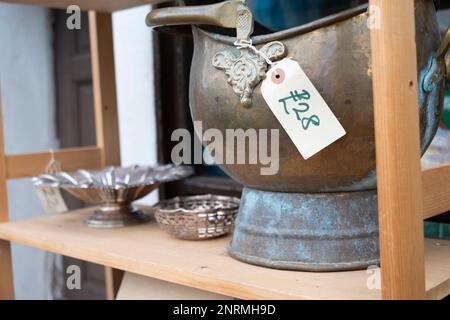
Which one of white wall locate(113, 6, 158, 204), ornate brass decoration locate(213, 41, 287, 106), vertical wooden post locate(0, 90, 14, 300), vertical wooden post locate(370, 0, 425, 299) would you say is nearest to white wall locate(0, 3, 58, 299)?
white wall locate(113, 6, 158, 204)

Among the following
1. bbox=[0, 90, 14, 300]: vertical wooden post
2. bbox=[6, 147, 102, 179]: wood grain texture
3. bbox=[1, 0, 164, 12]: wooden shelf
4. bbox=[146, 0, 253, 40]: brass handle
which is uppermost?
bbox=[1, 0, 164, 12]: wooden shelf

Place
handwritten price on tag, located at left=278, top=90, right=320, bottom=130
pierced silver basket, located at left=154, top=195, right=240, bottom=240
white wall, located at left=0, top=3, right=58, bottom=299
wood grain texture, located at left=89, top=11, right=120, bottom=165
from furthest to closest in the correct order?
white wall, located at left=0, top=3, right=58, bottom=299 < wood grain texture, located at left=89, top=11, right=120, bottom=165 < pierced silver basket, located at left=154, top=195, right=240, bottom=240 < handwritten price on tag, located at left=278, top=90, right=320, bottom=130

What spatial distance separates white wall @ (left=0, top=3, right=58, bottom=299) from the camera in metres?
2.09

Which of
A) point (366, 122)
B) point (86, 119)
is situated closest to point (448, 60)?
point (366, 122)

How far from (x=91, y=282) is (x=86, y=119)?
0.57 m

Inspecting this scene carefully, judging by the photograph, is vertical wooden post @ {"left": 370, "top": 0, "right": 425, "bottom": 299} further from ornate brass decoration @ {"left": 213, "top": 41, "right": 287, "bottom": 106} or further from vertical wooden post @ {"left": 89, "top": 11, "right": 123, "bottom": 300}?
vertical wooden post @ {"left": 89, "top": 11, "right": 123, "bottom": 300}

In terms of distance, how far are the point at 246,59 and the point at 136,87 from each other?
941 mm

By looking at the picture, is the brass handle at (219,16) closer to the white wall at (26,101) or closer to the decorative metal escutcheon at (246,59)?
the decorative metal escutcheon at (246,59)

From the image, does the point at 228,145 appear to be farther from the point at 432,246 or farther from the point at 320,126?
the point at 432,246

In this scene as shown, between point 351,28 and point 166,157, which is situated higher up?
point 351,28

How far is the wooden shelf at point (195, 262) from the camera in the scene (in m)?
0.69

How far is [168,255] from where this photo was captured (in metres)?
0.89

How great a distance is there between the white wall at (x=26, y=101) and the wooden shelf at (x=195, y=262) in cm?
99

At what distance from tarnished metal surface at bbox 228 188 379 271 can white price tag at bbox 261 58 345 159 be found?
0.09m
